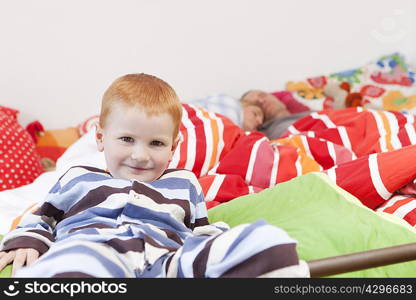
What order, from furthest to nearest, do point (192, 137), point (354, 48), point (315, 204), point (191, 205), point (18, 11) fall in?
point (354, 48)
point (18, 11)
point (192, 137)
point (315, 204)
point (191, 205)

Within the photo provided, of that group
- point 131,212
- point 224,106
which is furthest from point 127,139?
point 224,106

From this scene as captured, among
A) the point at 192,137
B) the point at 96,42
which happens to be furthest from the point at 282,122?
the point at 96,42

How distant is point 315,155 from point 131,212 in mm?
876

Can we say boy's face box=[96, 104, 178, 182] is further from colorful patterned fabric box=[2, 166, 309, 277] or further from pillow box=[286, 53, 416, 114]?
pillow box=[286, 53, 416, 114]

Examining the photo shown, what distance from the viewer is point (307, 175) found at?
1.42 meters

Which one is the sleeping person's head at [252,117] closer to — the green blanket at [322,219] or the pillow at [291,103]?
the pillow at [291,103]

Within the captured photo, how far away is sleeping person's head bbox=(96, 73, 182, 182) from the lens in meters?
1.13

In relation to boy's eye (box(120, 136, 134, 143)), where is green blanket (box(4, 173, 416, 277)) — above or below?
below

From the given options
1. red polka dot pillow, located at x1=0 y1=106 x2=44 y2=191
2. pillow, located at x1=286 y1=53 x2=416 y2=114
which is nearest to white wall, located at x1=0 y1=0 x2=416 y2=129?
pillow, located at x1=286 y1=53 x2=416 y2=114

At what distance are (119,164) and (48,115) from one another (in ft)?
3.85

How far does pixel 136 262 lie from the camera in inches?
37.7

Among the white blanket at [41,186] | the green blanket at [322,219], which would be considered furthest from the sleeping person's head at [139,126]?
Answer: the white blanket at [41,186]

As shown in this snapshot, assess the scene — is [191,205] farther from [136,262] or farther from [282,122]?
[282,122]

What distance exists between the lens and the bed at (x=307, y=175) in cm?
118
